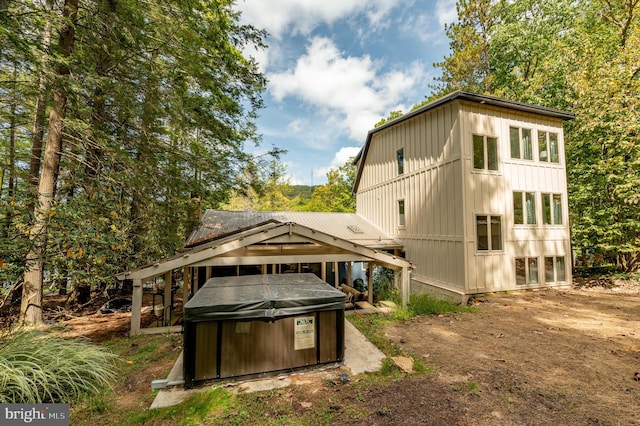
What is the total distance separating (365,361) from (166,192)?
25.2 ft

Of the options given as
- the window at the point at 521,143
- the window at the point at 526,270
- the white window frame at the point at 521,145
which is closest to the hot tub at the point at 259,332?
the window at the point at 526,270

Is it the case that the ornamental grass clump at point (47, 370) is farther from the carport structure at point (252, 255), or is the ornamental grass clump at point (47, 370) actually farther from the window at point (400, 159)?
the window at point (400, 159)

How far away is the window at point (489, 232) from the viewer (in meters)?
10.7

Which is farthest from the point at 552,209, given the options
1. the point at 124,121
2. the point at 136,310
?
the point at 124,121

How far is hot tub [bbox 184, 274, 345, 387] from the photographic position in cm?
443

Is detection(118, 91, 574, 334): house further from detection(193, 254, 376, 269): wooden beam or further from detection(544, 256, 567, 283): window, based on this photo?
detection(193, 254, 376, 269): wooden beam

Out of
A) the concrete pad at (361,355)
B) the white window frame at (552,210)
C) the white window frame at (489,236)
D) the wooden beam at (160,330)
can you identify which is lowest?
the wooden beam at (160,330)

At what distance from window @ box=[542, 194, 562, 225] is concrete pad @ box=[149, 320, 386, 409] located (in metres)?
11.3

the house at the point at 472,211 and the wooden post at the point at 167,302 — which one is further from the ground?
the house at the point at 472,211

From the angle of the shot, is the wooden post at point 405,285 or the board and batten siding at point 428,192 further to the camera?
the board and batten siding at point 428,192

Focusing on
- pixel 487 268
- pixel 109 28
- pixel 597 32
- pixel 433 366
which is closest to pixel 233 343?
pixel 433 366

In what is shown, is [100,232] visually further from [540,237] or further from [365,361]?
[540,237]

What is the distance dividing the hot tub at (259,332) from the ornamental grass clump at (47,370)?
156cm

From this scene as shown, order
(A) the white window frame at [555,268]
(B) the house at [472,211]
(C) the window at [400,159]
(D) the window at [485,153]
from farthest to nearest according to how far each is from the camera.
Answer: (C) the window at [400,159] < (A) the white window frame at [555,268] < (D) the window at [485,153] < (B) the house at [472,211]
